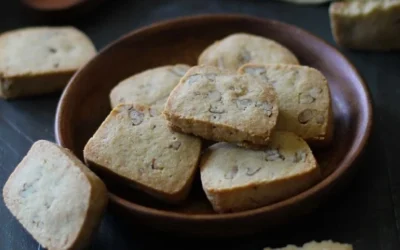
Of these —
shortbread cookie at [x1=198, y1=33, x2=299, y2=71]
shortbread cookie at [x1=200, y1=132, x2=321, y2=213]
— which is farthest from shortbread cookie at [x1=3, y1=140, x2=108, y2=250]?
shortbread cookie at [x1=198, y1=33, x2=299, y2=71]

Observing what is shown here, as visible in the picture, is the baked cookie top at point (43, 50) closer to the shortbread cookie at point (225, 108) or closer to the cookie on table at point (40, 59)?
the cookie on table at point (40, 59)

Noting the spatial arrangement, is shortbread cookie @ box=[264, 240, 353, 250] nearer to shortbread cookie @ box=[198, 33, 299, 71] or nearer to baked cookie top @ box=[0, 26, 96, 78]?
shortbread cookie @ box=[198, 33, 299, 71]

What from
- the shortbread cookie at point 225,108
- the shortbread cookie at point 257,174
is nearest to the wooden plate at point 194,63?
the shortbread cookie at point 257,174

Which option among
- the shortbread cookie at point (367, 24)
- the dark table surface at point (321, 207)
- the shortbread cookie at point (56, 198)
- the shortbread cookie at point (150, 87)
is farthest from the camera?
the shortbread cookie at point (367, 24)

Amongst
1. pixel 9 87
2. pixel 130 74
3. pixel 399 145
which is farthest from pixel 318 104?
pixel 9 87

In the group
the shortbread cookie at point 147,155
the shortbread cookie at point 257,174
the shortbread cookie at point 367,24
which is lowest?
the shortbread cookie at point 147,155

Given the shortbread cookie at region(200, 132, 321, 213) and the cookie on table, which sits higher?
the shortbread cookie at region(200, 132, 321, 213)

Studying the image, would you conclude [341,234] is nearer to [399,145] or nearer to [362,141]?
[362,141]
